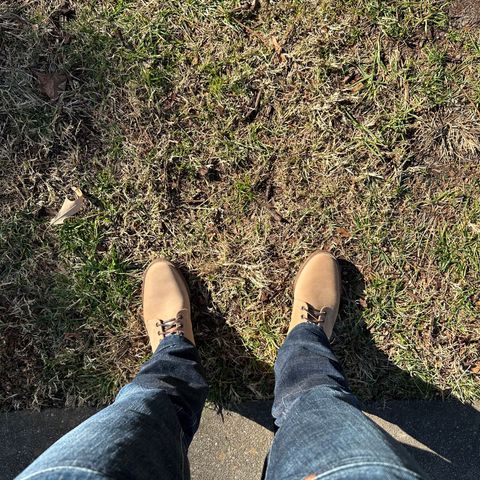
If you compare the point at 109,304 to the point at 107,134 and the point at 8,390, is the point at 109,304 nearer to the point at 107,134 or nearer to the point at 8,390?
the point at 8,390

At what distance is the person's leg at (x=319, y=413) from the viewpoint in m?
1.23

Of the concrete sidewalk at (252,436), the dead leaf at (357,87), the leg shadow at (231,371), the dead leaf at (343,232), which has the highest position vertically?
the dead leaf at (357,87)

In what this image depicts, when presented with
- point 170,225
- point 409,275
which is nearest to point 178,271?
point 170,225

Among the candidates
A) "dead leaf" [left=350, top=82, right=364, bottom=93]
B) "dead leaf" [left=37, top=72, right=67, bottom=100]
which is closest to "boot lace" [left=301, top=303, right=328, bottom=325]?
"dead leaf" [left=350, top=82, right=364, bottom=93]

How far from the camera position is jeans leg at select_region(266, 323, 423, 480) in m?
1.22

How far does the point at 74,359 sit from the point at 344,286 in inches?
47.6

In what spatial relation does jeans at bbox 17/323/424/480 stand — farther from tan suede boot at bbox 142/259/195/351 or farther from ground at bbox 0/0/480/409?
ground at bbox 0/0/480/409

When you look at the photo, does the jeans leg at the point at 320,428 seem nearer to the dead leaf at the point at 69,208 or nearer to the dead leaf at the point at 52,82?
the dead leaf at the point at 69,208

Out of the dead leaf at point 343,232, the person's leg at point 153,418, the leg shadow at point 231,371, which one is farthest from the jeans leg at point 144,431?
the dead leaf at point 343,232

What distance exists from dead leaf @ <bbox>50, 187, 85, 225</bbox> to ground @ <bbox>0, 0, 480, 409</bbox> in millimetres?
23

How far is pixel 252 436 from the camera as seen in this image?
2.06m

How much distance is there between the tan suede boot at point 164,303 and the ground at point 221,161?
0.07m

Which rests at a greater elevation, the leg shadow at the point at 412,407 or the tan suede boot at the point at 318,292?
the tan suede boot at the point at 318,292

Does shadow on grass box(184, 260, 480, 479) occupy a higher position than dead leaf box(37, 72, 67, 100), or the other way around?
dead leaf box(37, 72, 67, 100)
